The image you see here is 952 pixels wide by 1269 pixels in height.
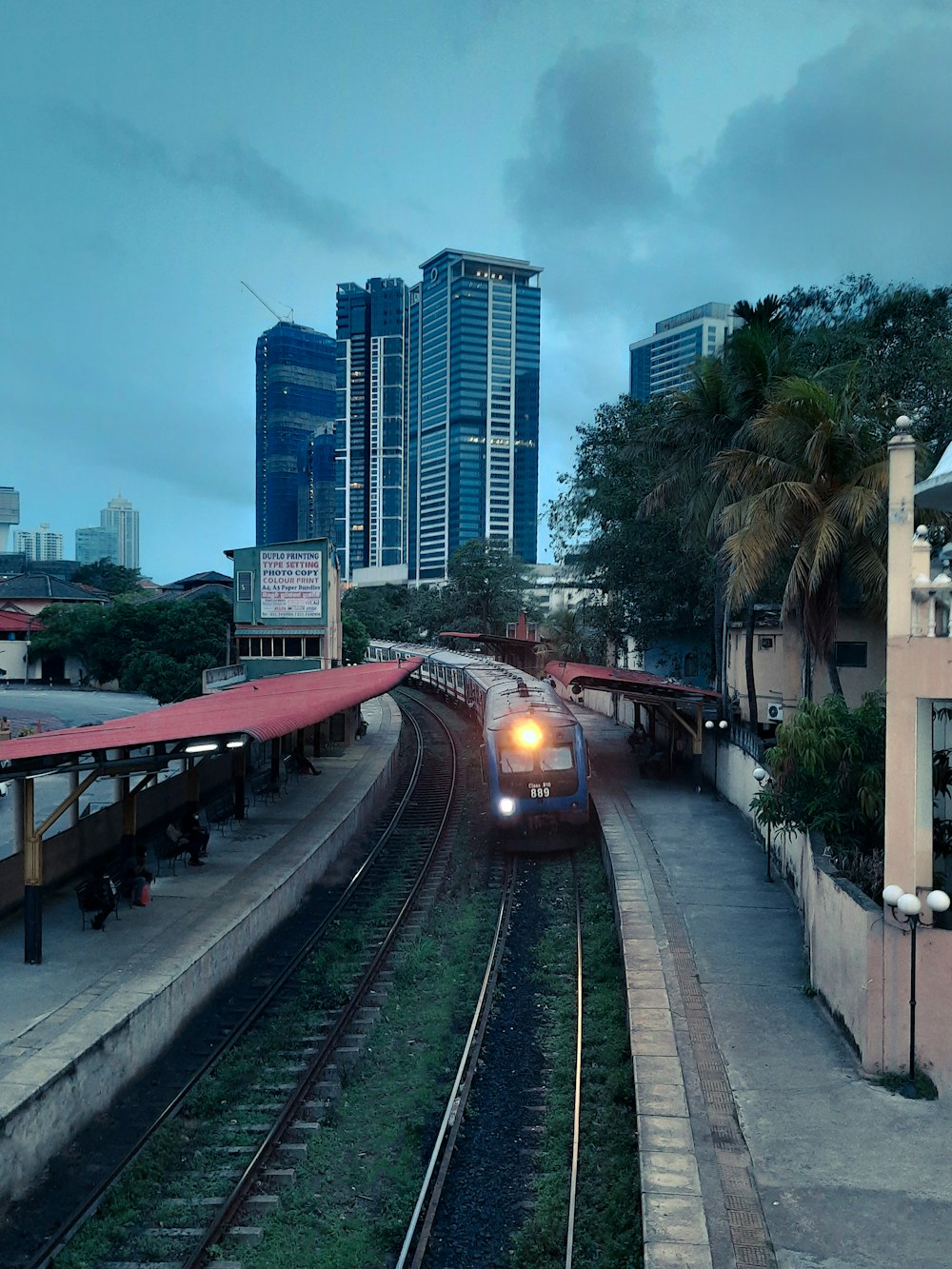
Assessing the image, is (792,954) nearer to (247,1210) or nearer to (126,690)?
(247,1210)

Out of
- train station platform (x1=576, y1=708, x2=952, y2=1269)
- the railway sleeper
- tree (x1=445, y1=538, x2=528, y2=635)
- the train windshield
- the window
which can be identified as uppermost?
tree (x1=445, y1=538, x2=528, y2=635)

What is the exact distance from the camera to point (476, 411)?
613 ft

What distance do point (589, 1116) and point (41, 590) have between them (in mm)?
68588

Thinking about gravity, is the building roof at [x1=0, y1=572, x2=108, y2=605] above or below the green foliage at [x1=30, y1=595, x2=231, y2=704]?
above

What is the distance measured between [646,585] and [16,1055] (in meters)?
23.6

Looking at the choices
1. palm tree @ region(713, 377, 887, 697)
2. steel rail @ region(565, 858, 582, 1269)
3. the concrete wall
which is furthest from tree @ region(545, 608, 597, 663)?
the concrete wall

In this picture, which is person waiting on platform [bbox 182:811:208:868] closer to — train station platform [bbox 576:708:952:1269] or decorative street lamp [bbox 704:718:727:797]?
train station platform [bbox 576:708:952:1269]

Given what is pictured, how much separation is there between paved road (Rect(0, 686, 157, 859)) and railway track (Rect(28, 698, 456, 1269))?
11.0 meters

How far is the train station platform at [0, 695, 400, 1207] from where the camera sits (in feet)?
27.8

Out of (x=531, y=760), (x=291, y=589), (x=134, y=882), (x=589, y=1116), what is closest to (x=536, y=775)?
(x=531, y=760)

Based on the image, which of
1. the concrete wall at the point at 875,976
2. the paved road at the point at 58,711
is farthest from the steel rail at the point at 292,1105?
the paved road at the point at 58,711

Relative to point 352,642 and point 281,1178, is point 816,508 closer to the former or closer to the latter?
point 281,1178

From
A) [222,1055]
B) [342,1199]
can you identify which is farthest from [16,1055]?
[342,1199]

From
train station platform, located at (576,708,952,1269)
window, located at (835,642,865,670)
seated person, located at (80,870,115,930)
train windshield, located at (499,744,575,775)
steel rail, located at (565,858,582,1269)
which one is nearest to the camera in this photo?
train station platform, located at (576,708,952,1269)
